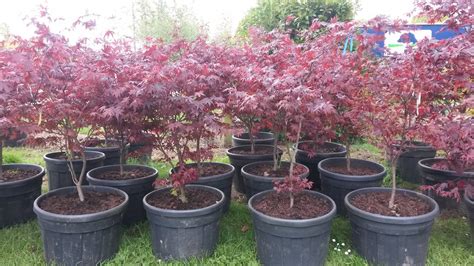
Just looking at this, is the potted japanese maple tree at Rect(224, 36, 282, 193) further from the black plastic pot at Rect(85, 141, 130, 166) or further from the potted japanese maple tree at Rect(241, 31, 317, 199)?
the black plastic pot at Rect(85, 141, 130, 166)

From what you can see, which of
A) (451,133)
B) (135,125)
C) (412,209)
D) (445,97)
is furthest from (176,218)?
(445,97)

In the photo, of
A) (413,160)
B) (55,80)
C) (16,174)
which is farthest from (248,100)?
(413,160)

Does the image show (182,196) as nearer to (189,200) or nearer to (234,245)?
(189,200)

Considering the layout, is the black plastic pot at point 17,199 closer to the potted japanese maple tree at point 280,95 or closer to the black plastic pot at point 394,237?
the potted japanese maple tree at point 280,95

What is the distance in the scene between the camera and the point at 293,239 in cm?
255

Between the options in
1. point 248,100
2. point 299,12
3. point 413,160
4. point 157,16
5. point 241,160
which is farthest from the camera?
point 157,16

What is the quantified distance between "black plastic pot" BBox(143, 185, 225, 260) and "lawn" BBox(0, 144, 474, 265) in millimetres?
75

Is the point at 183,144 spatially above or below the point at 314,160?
above

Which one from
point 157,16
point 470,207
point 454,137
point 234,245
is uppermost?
point 157,16

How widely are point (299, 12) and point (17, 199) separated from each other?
487 cm

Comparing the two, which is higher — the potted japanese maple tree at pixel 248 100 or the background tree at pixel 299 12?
the background tree at pixel 299 12

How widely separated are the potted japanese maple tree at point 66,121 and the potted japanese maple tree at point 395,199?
186cm

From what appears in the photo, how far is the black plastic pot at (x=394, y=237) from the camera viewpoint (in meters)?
2.57

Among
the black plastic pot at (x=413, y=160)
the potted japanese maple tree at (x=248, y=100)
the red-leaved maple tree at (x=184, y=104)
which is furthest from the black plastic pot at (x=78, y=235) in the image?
the black plastic pot at (x=413, y=160)
